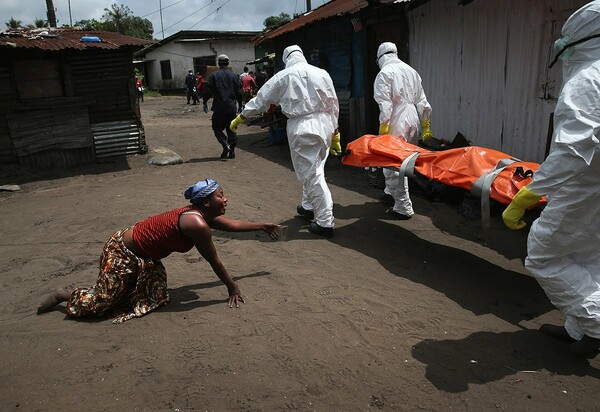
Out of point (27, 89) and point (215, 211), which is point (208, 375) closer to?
point (215, 211)

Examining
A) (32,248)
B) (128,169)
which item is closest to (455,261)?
(32,248)

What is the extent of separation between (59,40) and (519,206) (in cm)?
854

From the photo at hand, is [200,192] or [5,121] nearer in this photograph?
[200,192]

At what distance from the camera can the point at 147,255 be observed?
3.56 meters

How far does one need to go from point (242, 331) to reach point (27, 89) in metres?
7.76

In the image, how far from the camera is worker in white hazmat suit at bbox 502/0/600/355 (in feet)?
8.44

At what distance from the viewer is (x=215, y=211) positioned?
3568mm

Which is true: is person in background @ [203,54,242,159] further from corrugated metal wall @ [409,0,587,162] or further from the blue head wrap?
the blue head wrap

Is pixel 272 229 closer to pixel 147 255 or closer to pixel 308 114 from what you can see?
pixel 147 255

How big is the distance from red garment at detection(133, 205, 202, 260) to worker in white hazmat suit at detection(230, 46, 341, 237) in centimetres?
190

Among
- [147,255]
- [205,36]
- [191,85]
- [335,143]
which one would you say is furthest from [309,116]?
[205,36]

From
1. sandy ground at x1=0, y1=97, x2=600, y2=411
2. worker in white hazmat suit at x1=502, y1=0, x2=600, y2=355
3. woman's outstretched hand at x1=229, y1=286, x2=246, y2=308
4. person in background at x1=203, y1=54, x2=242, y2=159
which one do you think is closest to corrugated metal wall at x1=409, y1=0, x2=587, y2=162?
sandy ground at x1=0, y1=97, x2=600, y2=411

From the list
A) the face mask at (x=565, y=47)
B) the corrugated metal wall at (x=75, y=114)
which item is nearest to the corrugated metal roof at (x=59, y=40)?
the corrugated metal wall at (x=75, y=114)

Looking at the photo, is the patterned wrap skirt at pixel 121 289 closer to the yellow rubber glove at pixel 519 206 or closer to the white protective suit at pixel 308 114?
the white protective suit at pixel 308 114
